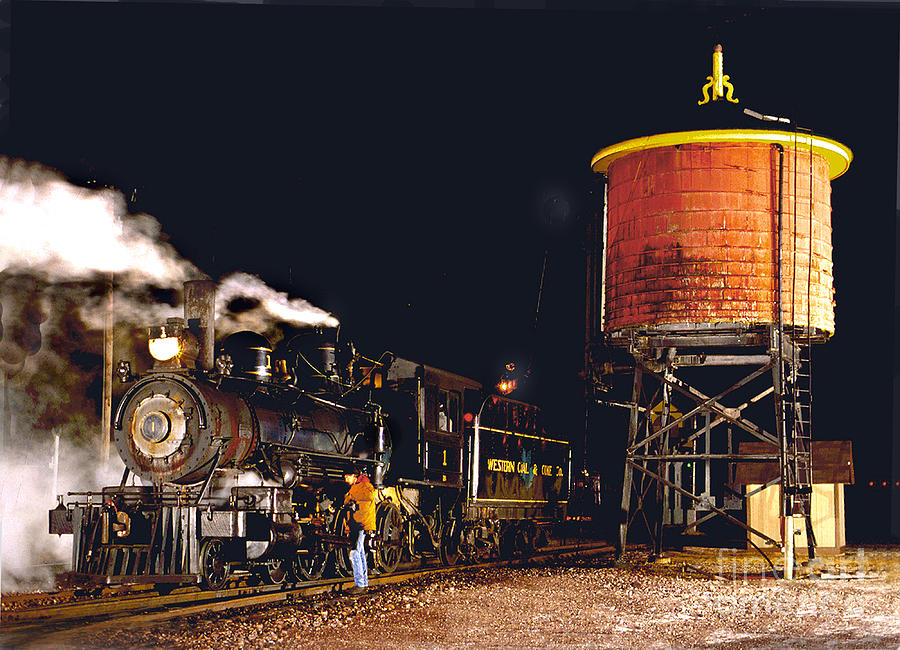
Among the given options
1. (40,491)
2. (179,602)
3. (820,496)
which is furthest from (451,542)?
(820,496)

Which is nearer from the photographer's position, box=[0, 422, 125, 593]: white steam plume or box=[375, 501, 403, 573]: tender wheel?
box=[375, 501, 403, 573]: tender wheel

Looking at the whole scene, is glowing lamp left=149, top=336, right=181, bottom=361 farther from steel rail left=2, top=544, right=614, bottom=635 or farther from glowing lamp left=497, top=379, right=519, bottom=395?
glowing lamp left=497, top=379, right=519, bottom=395

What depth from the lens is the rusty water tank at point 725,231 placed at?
14.9 metres

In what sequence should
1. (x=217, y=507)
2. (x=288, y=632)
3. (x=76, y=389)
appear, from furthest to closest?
(x=76, y=389), (x=217, y=507), (x=288, y=632)

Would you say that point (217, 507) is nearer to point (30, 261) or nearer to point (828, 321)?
point (30, 261)

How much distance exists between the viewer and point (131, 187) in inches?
748

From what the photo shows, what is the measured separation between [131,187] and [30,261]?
92.4 inches

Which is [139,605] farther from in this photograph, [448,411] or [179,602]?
[448,411]

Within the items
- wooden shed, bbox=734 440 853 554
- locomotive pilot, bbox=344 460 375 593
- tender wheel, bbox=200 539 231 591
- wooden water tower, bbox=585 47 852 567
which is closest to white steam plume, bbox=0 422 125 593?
tender wheel, bbox=200 539 231 591

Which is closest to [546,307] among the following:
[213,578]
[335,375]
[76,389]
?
[76,389]

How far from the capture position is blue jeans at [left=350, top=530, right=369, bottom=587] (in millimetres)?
12594

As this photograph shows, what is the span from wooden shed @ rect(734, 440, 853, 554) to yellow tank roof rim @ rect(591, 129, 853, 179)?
8.11m

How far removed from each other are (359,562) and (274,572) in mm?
1179

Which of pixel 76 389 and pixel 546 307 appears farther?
pixel 546 307
